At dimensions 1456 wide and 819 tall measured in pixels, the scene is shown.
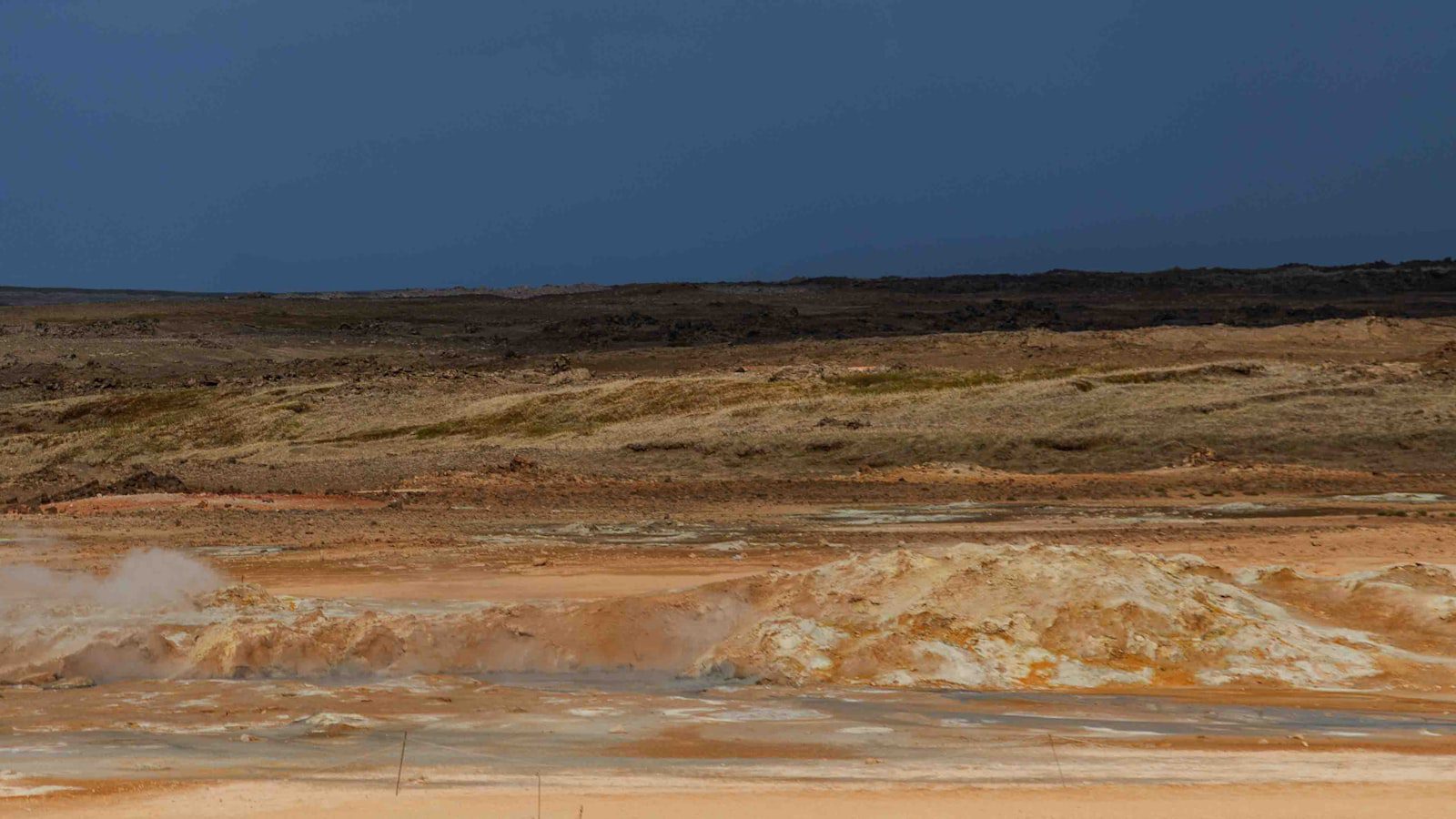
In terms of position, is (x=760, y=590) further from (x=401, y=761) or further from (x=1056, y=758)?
(x=401, y=761)

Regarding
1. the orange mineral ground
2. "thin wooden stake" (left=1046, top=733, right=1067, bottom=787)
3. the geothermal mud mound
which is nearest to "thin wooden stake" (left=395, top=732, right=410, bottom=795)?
the orange mineral ground

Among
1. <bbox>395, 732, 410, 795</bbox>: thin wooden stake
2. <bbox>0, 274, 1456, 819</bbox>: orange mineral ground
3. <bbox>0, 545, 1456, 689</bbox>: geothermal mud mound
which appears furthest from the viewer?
<bbox>0, 545, 1456, 689</bbox>: geothermal mud mound

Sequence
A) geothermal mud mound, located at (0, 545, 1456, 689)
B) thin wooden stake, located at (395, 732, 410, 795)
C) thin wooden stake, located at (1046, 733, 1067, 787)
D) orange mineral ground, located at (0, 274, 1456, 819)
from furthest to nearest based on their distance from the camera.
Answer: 1. geothermal mud mound, located at (0, 545, 1456, 689)
2. orange mineral ground, located at (0, 274, 1456, 819)
3. thin wooden stake, located at (395, 732, 410, 795)
4. thin wooden stake, located at (1046, 733, 1067, 787)

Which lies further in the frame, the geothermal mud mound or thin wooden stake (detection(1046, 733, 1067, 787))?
the geothermal mud mound

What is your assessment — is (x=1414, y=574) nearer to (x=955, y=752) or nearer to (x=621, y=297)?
(x=955, y=752)

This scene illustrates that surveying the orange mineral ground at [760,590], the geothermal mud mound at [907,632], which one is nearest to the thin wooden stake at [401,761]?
the orange mineral ground at [760,590]

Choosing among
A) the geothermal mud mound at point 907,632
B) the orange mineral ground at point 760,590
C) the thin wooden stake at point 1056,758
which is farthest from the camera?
the geothermal mud mound at point 907,632

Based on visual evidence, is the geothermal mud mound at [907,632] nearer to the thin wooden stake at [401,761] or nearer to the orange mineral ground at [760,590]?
the orange mineral ground at [760,590]

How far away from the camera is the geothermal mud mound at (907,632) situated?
36.2 feet

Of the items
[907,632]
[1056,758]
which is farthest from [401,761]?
[907,632]

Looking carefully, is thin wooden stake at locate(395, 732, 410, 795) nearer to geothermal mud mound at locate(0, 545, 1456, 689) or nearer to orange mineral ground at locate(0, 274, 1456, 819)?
orange mineral ground at locate(0, 274, 1456, 819)

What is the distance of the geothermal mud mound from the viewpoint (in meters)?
11.0

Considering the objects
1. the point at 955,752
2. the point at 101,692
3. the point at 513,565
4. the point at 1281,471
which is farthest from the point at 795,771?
the point at 1281,471

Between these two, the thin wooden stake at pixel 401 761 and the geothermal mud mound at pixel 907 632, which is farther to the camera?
the geothermal mud mound at pixel 907 632
